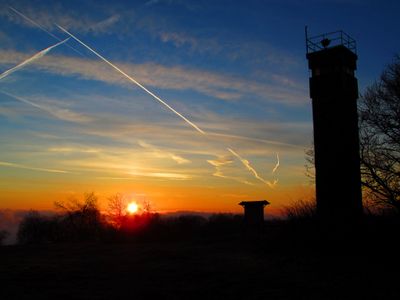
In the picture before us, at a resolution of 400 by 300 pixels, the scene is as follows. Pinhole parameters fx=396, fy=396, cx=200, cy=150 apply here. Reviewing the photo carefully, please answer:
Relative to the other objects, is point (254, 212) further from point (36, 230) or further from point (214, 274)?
point (36, 230)

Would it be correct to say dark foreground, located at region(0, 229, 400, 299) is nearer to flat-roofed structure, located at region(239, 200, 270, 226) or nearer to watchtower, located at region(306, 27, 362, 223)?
watchtower, located at region(306, 27, 362, 223)

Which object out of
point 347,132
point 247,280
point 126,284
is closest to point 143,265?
point 126,284

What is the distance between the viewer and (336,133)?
22297 mm

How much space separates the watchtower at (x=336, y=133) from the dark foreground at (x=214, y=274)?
550cm

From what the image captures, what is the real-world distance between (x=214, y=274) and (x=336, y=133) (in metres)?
13.2

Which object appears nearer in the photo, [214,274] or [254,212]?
[214,274]

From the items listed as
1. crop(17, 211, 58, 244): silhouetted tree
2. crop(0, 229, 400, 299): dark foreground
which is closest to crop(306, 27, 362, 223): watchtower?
crop(0, 229, 400, 299): dark foreground

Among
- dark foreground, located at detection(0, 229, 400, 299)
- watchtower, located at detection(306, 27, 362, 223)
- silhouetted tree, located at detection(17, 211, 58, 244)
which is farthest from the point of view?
silhouetted tree, located at detection(17, 211, 58, 244)

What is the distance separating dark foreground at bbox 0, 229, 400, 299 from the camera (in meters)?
9.89

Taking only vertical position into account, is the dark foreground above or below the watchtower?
below

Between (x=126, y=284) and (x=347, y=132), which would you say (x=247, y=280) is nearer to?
(x=126, y=284)

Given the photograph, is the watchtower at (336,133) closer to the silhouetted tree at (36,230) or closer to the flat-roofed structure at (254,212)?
the flat-roofed structure at (254,212)

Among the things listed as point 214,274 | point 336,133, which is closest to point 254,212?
point 336,133

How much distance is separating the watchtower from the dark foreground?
550 centimetres
